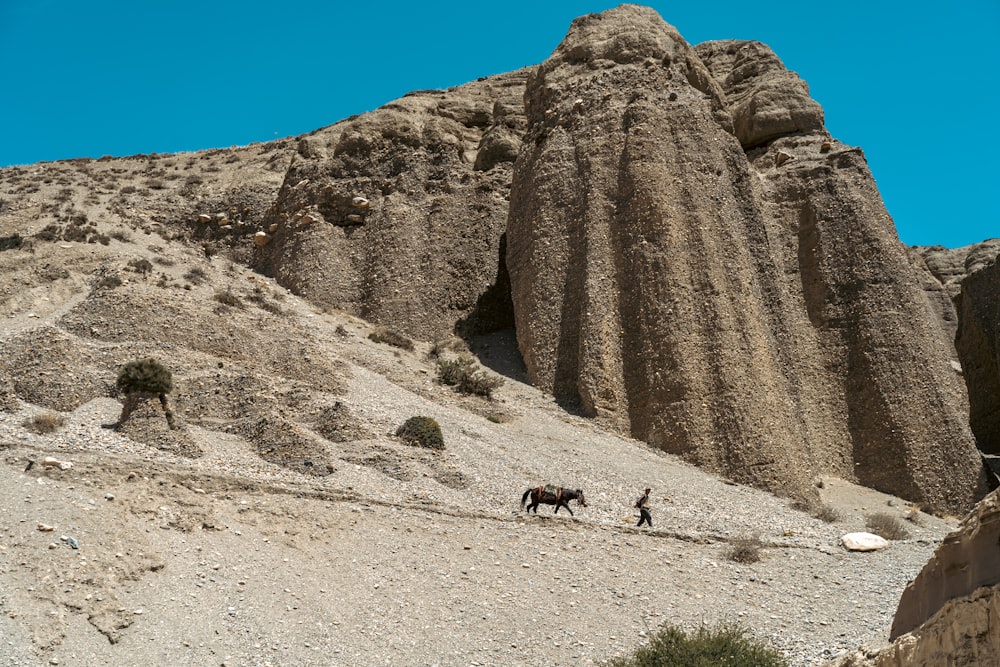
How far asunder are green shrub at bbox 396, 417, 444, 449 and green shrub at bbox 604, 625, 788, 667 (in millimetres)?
8397

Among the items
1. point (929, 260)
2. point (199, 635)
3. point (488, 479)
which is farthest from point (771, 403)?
point (929, 260)

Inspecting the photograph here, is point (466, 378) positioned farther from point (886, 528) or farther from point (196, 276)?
point (886, 528)

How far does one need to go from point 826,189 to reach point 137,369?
71.8 ft

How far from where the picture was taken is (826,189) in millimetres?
32812

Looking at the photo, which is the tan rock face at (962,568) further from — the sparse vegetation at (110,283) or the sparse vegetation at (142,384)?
the sparse vegetation at (110,283)

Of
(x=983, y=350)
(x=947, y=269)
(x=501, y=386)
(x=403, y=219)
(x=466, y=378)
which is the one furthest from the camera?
(x=947, y=269)

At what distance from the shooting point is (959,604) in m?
7.46

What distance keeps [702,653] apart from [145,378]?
454 inches

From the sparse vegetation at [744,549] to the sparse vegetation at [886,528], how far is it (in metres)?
3.74

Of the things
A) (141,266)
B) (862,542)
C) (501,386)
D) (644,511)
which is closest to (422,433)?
(644,511)

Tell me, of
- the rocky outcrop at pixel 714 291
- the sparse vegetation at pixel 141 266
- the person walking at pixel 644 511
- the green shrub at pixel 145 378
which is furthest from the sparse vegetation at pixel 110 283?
the person walking at pixel 644 511

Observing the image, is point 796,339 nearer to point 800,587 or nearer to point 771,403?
point 771,403

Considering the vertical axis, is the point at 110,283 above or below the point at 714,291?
below

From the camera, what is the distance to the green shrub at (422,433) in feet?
68.3
